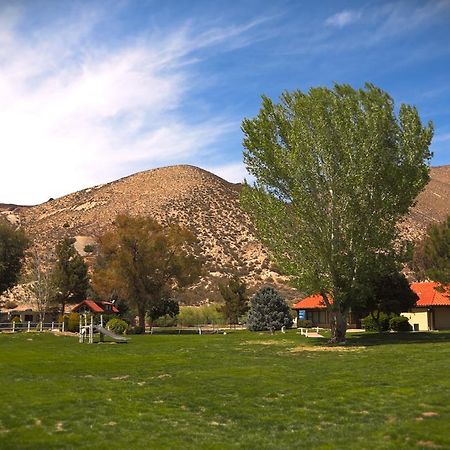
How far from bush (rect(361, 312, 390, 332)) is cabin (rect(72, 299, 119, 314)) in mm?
31881

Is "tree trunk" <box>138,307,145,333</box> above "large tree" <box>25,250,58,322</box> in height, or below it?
below

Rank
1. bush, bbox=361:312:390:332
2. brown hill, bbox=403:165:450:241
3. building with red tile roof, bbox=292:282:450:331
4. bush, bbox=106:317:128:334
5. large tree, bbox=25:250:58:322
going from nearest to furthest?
bush, bbox=361:312:390:332
bush, bbox=106:317:128:334
building with red tile roof, bbox=292:282:450:331
large tree, bbox=25:250:58:322
brown hill, bbox=403:165:450:241

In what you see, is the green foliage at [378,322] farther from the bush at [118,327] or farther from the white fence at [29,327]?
the white fence at [29,327]

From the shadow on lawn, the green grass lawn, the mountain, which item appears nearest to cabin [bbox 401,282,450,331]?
the shadow on lawn

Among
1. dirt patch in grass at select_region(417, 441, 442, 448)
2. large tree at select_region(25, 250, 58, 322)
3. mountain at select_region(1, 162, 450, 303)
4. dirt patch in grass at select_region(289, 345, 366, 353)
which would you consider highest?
mountain at select_region(1, 162, 450, 303)

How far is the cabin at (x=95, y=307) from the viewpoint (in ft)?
218

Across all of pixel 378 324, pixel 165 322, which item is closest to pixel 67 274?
pixel 165 322

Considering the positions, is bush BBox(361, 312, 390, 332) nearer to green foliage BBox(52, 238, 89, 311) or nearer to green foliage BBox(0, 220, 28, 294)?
green foliage BBox(52, 238, 89, 311)

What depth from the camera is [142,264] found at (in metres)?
60.7

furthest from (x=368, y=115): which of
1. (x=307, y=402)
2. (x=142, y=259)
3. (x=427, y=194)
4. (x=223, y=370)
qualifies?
(x=427, y=194)

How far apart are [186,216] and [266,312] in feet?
194

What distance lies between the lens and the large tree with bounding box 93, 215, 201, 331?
60.4 m

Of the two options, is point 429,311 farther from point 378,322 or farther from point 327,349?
point 327,349

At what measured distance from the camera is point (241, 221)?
121 meters
